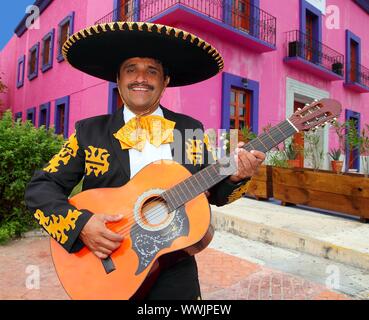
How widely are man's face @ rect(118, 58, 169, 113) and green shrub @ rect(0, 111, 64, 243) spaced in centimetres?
323

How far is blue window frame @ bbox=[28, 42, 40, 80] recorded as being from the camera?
49.7 ft

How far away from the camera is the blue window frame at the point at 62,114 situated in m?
12.3

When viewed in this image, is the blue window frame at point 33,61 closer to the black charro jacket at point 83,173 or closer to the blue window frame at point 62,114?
the blue window frame at point 62,114

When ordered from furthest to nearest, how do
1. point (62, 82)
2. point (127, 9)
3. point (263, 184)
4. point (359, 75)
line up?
1. point (359, 75)
2. point (62, 82)
3. point (127, 9)
4. point (263, 184)

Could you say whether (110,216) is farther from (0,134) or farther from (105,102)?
(105,102)

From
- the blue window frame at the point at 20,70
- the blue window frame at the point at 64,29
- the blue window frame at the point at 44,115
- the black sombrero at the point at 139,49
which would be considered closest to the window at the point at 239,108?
the blue window frame at the point at 64,29

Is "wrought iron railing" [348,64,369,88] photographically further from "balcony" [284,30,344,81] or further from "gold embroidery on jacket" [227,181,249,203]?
"gold embroidery on jacket" [227,181,249,203]

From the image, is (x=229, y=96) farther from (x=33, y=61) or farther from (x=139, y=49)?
Result: (x=33, y=61)

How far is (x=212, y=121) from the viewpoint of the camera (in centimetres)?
859

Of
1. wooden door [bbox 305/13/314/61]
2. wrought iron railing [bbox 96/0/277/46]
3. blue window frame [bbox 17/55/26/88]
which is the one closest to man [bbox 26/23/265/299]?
wrought iron railing [bbox 96/0/277/46]

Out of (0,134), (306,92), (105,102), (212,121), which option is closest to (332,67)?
(306,92)

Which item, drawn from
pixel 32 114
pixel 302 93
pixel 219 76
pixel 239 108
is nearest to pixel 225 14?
pixel 219 76

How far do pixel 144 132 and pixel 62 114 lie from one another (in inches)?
508

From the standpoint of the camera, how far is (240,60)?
9.27m
